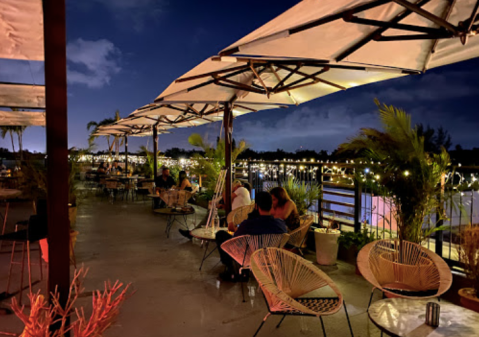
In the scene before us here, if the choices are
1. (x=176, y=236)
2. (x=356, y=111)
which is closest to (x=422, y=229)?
(x=176, y=236)

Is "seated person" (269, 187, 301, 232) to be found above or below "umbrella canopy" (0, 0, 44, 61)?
below

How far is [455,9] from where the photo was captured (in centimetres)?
275

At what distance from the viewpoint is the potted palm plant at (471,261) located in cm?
309

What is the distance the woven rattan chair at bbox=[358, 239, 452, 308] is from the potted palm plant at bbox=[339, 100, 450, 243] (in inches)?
12.7

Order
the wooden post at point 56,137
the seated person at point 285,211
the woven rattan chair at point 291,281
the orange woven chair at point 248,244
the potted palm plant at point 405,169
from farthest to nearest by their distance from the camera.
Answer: the seated person at point 285,211 < the potted palm plant at point 405,169 < the orange woven chair at point 248,244 < the woven rattan chair at point 291,281 < the wooden post at point 56,137

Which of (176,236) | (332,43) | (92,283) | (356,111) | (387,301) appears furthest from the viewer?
(356,111)

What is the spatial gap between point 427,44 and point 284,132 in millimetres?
59608

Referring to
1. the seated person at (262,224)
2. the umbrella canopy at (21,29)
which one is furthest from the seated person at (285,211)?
the umbrella canopy at (21,29)

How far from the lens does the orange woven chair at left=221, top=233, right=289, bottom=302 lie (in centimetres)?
348

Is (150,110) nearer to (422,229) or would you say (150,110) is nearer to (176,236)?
(176,236)

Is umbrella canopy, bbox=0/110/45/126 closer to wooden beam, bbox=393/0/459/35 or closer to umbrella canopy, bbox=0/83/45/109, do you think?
umbrella canopy, bbox=0/83/45/109

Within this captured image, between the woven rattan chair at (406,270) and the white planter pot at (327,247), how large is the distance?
3.98 ft

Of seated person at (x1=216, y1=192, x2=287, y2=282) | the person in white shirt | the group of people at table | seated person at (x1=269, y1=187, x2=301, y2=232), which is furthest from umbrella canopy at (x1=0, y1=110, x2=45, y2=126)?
seated person at (x1=216, y1=192, x2=287, y2=282)

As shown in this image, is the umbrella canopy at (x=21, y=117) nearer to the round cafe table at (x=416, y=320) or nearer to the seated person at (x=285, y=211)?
the seated person at (x=285, y=211)
